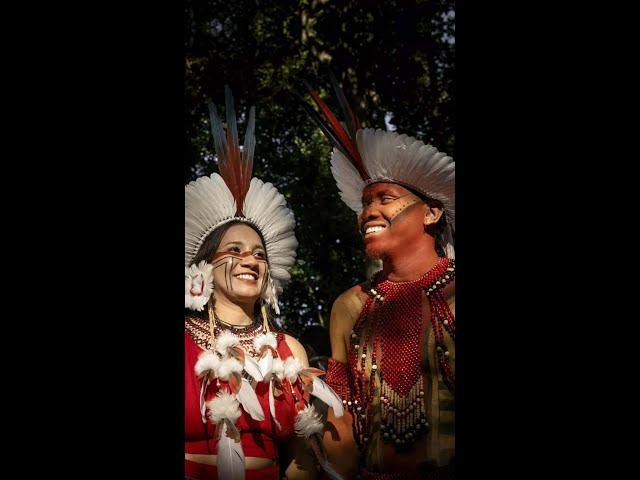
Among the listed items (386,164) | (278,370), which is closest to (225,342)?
(278,370)

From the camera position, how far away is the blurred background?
4.94 metres

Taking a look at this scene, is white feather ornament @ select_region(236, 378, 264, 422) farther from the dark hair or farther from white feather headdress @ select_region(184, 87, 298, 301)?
the dark hair

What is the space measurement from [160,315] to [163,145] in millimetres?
539

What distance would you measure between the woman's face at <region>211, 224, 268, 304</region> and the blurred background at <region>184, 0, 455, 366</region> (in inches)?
52.9

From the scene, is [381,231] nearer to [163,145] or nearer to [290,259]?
[290,259]

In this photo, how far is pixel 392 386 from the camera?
328 centimetres

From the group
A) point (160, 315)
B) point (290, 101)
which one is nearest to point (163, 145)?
point (160, 315)

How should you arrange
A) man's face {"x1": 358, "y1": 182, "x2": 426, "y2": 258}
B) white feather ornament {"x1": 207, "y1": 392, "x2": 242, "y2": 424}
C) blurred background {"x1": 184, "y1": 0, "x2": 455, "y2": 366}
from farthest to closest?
blurred background {"x1": 184, "y1": 0, "x2": 455, "y2": 366}
man's face {"x1": 358, "y1": 182, "x2": 426, "y2": 258}
white feather ornament {"x1": 207, "y1": 392, "x2": 242, "y2": 424}

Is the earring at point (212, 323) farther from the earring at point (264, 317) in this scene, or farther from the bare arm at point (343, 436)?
the bare arm at point (343, 436)

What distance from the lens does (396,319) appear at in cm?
336

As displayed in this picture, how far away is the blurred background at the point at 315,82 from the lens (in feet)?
16.2

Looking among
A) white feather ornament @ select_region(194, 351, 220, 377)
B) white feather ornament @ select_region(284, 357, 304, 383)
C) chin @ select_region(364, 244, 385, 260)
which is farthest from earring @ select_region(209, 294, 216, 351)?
chin @ select_region(364, 244, 385, 260)

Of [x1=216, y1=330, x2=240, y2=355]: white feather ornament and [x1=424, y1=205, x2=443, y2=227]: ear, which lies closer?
[x1=216, y1=330, x2=240, y2=355]: white feather ornament

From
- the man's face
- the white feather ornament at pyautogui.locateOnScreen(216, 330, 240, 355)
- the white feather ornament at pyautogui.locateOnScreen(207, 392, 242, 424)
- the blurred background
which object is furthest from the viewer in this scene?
the blurred background
